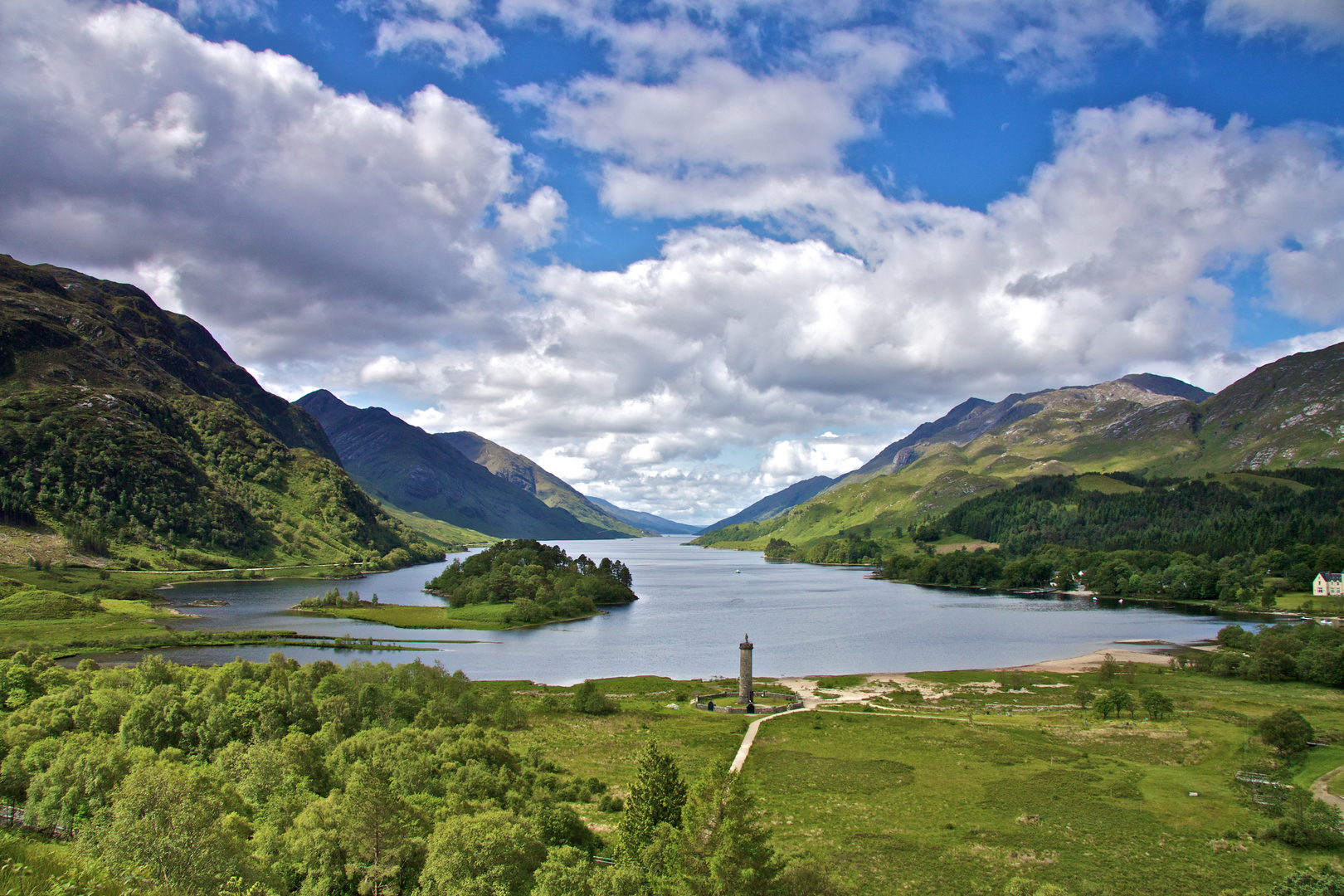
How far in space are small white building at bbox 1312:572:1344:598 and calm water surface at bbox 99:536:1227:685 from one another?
36.1 metres

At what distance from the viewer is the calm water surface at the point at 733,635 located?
111 metres

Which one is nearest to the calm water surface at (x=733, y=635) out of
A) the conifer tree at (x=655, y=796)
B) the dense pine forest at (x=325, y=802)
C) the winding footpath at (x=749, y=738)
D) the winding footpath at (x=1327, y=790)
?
the winding footpath at (x=749, y=738)

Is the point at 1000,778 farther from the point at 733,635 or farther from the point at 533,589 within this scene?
the point at 533,589

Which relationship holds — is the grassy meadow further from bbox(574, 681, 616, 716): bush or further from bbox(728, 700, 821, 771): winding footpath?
bbox(728, 700, 821, 771): winding footpath

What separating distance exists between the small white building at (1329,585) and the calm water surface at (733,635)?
3610 cm

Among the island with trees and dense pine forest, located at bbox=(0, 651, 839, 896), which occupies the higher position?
dense pine forest, located at bbox=(0, 651, 839, 896)

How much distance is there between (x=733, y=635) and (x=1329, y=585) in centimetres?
15000

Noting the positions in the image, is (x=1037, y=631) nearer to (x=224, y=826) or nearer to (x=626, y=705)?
(x=626, y=705)

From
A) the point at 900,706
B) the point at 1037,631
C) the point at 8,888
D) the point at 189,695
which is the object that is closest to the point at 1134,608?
the point at 1037,631

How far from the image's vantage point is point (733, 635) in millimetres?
138875

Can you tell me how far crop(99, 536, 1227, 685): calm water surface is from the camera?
4370 inches

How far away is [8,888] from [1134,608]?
21905cm

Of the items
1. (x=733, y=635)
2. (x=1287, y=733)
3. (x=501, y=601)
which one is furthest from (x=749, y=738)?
(x=501, y=601)

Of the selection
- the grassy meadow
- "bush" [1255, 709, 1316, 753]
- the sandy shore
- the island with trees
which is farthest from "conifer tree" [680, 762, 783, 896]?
the island with trees
